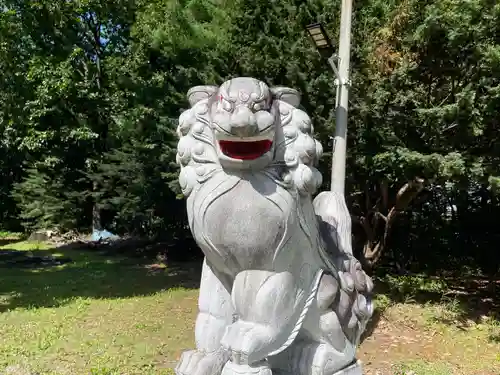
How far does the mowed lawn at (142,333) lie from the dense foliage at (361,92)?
1.65 m

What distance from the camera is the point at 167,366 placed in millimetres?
4723

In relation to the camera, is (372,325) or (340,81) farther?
(372,325)

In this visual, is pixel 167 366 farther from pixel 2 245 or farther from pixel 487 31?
pixel 2 245

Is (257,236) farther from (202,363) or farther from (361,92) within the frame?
(361,92)

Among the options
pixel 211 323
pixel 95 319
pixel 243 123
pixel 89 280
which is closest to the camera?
pixel 243 123

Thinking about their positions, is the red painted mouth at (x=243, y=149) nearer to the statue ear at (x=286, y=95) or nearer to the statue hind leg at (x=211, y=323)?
the statue ear at (x=286, y=95)

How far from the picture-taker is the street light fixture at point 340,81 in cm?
418

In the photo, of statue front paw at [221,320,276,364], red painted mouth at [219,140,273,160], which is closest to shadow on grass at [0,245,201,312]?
statue front paw at [221,320,276,364]

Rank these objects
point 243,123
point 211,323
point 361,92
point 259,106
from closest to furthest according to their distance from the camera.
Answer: point 243,123, point 259,106, point 211,323, point 361,92

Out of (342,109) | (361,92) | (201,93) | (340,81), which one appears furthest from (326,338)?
(361,92)

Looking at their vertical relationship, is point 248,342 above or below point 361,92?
below

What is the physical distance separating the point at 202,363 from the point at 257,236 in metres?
0.59

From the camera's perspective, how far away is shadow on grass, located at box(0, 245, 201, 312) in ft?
25.1

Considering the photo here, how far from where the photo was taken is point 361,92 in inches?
241
